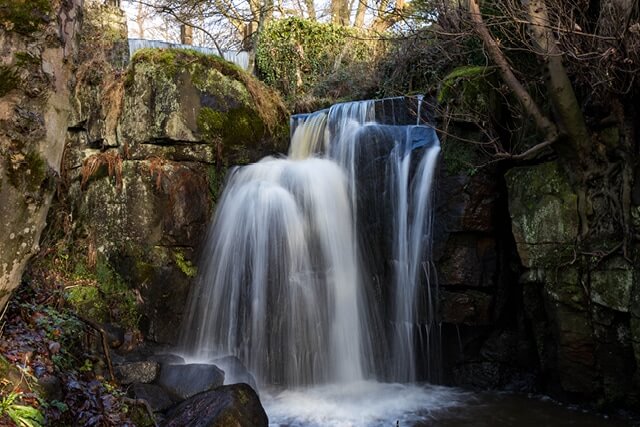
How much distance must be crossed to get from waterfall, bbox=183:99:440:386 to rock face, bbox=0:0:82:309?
4.21 m

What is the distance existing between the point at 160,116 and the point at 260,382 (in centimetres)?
415

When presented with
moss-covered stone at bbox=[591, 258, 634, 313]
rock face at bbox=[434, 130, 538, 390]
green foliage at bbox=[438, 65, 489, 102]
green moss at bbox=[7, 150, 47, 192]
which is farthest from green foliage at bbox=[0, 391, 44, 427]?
green foliage at bbox=[438, 65, 489, 102]

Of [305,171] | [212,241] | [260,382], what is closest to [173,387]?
[260,382]

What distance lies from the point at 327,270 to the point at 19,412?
4.36 meters

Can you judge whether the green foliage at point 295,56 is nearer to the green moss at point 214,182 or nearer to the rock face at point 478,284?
the green moss at point 214,182

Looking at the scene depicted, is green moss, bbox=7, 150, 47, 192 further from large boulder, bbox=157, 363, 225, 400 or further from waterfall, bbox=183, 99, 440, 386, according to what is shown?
waterfall, bbox=183, 99, 440, 386

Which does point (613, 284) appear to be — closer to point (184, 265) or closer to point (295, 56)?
point (184, 265)

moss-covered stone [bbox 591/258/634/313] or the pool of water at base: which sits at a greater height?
moss-covered stone [bbox 591/258/634/313]

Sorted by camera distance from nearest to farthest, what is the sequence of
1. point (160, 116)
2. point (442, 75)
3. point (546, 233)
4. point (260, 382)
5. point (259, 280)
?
→ point (546, 233)
point (260, 382)
point (259, 280)
point (160, 116)
point (442, 75)

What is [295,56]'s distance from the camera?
12945mm

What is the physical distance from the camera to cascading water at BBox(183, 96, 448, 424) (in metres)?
6.44

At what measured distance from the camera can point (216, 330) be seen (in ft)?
21.4

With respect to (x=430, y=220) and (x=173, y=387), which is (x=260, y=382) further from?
(x=430, y=220)

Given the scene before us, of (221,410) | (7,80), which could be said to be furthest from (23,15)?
(221,410)
